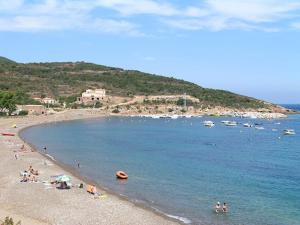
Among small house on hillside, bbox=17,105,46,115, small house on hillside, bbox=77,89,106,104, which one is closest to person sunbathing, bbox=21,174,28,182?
small house on hillside, bbox=17,105,46,115

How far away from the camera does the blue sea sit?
37500 millimetres

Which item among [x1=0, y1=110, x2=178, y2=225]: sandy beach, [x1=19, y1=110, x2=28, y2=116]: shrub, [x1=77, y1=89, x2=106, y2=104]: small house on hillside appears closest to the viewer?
[x1=0, y1=110, x2=178, y2=225]: sandy beach

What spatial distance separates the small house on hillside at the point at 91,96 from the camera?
179750mm

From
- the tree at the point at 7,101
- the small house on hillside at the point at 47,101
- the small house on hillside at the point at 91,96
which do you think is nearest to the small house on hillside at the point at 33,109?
Result: the tree at the point at 7,101

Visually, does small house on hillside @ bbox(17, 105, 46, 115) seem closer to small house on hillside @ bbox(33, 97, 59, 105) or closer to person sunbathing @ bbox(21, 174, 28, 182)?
small house on hillside @ bbox(33, 97, 59, 105)

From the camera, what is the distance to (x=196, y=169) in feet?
187

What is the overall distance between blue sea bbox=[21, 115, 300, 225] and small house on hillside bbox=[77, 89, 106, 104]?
7499cm

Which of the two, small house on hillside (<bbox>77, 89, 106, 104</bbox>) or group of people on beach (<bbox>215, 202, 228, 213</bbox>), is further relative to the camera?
small house on hillside (<bbox>77, 89, 106, 104</bbox>)

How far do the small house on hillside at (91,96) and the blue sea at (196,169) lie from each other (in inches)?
2952

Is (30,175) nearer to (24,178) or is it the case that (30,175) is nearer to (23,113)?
(24,178)

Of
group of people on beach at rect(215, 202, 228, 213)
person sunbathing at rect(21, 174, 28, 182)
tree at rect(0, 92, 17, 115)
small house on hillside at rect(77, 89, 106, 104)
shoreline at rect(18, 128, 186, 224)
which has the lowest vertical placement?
shoreline at rect(18, 128, 186, 224)

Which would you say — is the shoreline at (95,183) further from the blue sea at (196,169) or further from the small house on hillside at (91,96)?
the small house on hillside at (91,96)

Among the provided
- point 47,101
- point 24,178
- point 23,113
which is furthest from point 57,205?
point 47,101

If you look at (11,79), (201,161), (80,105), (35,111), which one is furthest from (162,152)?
(11,79)
